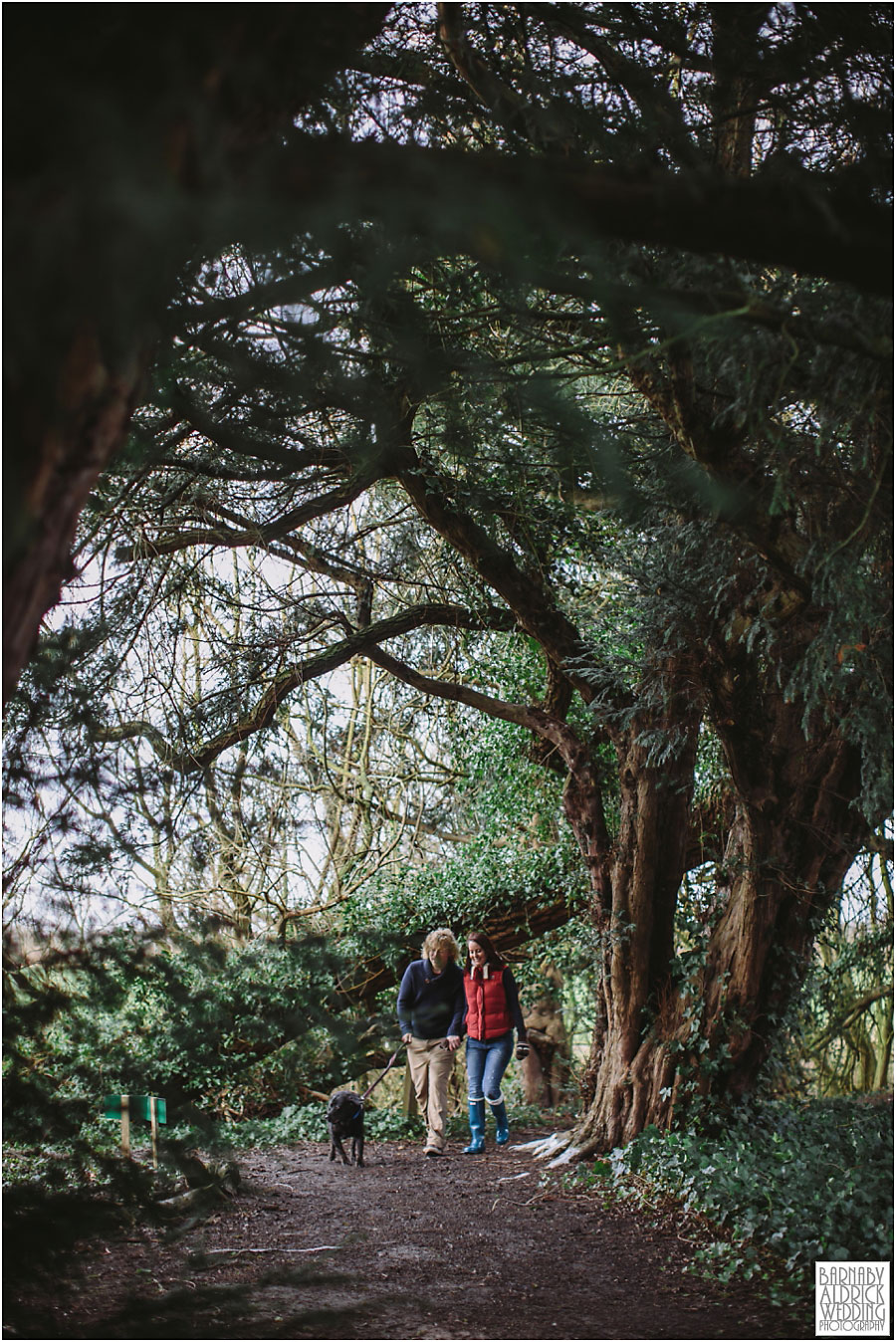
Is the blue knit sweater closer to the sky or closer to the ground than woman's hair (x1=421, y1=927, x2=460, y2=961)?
closer to the ground

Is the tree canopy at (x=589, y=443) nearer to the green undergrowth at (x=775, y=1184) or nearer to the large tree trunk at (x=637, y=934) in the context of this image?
the large tree trunk at (x=637, y=934)

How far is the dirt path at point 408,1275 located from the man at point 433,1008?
3.17ft

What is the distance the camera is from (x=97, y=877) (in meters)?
3.71

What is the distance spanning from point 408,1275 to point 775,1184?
74.2 inches

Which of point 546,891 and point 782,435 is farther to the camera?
point 546,891

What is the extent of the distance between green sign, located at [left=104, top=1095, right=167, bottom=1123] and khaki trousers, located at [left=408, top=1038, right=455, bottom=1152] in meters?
3.18

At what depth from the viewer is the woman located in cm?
759

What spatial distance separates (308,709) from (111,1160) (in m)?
7.04

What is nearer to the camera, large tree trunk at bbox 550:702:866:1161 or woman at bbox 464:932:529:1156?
large tree trunk at bbox 550:702:866:1161

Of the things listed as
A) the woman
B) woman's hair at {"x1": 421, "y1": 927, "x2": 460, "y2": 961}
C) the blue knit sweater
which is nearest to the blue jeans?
the woman

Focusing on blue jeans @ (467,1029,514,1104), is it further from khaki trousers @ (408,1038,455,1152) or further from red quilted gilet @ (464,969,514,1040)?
khaki trousers @ (408,1038,455,1152)

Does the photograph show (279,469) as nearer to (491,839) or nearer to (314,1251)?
(314,1251)

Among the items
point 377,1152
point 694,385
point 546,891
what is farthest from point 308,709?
point 694,385

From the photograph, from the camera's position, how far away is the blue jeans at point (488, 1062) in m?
7.61
